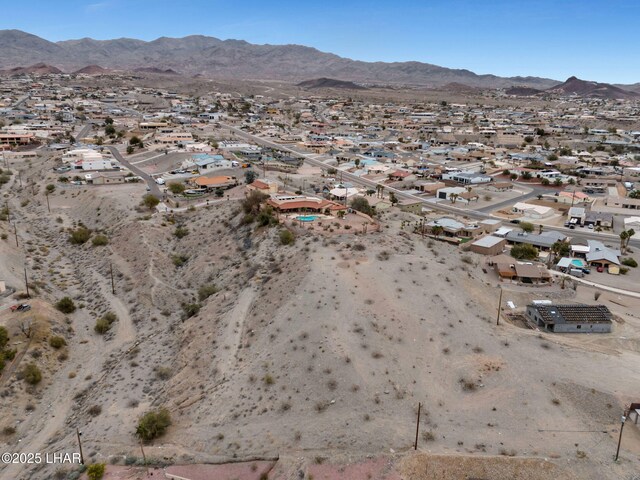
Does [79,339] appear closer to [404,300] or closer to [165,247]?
[165,247]

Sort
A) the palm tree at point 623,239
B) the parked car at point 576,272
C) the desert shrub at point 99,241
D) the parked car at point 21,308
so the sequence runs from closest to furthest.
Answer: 1. the parked car at point 21,308
2. the parked car at point 576,272
3. the desert shrub at point 99,241
4. the palm tree at point 623,239

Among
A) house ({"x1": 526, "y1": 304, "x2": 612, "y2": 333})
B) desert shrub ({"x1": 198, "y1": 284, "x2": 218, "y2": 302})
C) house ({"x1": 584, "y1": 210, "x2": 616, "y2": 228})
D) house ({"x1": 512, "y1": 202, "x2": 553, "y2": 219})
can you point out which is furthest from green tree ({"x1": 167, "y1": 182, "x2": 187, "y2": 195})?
house ({"x1": 584, "y1": 210, "x2": 616, "y2": 228})

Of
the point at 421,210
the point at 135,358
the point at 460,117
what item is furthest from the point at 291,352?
the point at 460,117

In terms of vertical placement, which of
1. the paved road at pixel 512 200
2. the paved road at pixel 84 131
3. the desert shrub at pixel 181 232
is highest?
the paved road at pixel 84 131

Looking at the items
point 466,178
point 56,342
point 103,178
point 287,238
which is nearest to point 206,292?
point 287,238

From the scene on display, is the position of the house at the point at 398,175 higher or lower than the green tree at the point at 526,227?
higher

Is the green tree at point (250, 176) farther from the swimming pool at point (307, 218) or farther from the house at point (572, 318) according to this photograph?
the house at point (572, 318)

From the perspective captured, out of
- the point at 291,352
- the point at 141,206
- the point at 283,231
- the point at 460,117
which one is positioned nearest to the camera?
the point at 291,352

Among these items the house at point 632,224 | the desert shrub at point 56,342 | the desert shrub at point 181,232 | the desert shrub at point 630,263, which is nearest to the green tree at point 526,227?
the desert shrub at point 630,263
